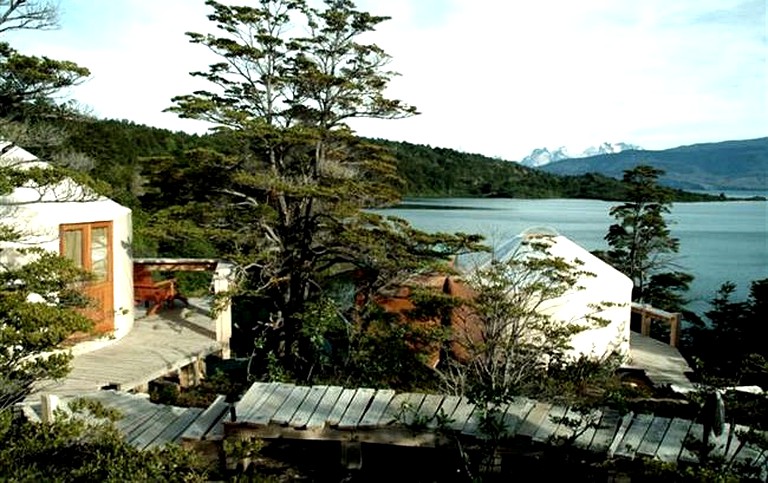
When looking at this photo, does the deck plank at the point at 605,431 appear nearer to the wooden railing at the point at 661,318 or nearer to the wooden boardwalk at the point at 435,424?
the wooden boardwalk at the point at 435,424

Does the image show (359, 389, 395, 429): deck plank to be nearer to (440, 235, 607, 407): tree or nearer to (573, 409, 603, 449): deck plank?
(573, 409, 603, 449): deck plank

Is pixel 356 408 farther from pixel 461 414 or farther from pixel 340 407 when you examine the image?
pixel 461 414

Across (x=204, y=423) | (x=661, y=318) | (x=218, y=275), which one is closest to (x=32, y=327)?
(x=204, y=423)

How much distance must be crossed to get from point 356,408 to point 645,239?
38.3 feet

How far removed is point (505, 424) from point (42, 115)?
4.36 m

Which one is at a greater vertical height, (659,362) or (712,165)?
(712,165)

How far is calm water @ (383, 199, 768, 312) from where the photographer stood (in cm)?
1725

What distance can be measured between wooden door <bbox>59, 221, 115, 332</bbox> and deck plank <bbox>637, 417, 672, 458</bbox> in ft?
19.9

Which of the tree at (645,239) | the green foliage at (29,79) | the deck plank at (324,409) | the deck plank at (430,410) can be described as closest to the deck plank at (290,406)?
the deck plank at (324,409)

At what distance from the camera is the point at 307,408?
12.4 ft

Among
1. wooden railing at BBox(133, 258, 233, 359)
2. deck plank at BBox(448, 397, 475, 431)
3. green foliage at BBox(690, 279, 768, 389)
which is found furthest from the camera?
green foliage at BBox(690, 279, 768, 389)

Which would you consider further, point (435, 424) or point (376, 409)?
point (376, 409)

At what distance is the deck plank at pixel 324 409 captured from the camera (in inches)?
142

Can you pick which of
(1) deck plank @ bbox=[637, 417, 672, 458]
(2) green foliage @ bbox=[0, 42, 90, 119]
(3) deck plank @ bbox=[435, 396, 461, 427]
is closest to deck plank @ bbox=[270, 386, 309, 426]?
(3) deck plank @ bbox=[435, 396, 461, 427]
